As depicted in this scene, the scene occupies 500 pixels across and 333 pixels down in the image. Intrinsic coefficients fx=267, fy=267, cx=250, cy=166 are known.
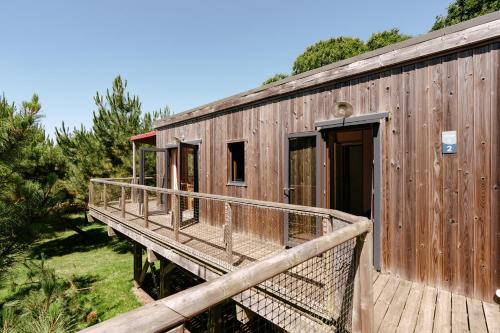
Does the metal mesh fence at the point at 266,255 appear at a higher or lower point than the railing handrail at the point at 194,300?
lower

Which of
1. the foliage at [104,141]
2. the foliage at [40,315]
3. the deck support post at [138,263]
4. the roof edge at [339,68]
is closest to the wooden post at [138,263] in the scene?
the deck support post at [138,263]

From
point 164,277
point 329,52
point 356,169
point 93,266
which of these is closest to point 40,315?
point 164,277

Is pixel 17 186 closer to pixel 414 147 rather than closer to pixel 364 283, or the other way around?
pixel 364 283

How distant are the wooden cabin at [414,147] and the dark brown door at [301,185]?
0.7 inches

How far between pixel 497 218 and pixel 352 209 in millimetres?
4946

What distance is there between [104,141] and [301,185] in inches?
476

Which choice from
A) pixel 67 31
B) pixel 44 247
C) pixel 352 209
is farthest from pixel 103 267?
pixel 352 209

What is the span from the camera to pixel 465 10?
18.1m

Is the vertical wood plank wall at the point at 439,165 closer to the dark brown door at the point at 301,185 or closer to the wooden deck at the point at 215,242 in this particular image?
the dark brown door at the point at 301,185

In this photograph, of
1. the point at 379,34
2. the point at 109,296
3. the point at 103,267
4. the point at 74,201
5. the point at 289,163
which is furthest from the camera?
the point at 379,34

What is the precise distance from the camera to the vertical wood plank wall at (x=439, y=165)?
2.96 meters

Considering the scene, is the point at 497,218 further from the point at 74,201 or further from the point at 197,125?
the point at 74,201

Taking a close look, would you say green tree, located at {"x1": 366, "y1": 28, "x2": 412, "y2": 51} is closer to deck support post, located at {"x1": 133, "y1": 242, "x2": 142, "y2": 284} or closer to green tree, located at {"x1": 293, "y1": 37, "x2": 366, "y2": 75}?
green tree, located at {"x1": 293, "y1": 37, "x2": 366, "y2": 75}

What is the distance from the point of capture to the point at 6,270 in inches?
137
